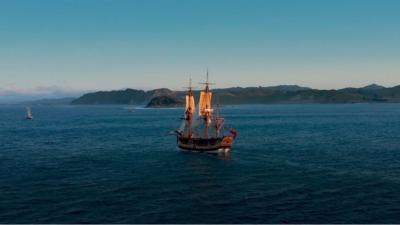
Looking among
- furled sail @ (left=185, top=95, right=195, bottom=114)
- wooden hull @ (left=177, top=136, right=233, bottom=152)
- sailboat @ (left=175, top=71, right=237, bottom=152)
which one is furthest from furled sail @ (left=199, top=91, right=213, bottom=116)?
wooden hull @ (left=177, top=136, right=233, bottom=152)

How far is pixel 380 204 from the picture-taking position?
48.8 m

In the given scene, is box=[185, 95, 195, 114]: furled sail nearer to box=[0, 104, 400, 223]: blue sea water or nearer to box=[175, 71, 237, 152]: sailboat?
box=[175, 71, 237, 152]: sailboat

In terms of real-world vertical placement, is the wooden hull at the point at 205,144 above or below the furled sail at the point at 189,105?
below

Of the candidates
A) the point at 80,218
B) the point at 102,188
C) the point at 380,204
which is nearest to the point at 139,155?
the point at 102,188

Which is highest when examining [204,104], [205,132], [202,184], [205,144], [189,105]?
[204,104]

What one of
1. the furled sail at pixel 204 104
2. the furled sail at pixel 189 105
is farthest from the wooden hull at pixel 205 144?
the furled sail at pixel 204 104

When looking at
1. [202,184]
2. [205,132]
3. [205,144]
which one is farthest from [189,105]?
[202,184]

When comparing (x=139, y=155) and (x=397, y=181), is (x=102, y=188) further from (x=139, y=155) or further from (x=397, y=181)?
(x=397, y=181)

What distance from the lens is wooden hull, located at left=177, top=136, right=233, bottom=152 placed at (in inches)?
3686

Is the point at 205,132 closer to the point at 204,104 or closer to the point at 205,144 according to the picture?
the point at 204,104

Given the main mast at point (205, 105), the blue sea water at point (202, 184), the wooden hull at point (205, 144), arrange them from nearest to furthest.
Answer: the blue sea water at point (202, 184)
the wooden hull at point (205, 144)
the main mast at point (205, 105)

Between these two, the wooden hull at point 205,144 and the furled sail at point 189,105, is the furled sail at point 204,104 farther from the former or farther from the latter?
the wooden hull at point 205,144

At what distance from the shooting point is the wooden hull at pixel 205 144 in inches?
3686

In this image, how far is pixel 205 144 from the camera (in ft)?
315
